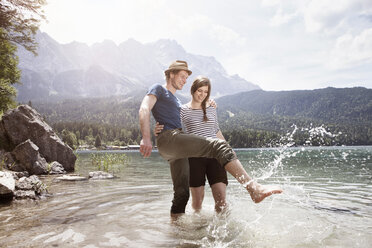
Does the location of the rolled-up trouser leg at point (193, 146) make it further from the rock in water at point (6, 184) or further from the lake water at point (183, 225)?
the rock in water at point (6, 184)

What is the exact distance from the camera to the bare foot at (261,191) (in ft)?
12.8

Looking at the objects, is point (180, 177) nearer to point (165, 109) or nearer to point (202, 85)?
point (165, 109)

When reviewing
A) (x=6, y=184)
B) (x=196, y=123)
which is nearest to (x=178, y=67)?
(x=196, y=123)

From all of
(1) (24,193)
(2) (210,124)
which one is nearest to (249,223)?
(2) (210,124)

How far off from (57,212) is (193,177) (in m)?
3.43

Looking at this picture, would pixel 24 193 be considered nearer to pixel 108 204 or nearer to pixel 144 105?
pixel 108 204

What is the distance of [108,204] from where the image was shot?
7.48 metres

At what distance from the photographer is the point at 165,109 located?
4.88m

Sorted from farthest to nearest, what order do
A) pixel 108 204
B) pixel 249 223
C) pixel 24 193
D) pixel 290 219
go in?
1. pixel 24 193
2. pixel 108 204
3. pixel 290 219
4. pixel 249 223

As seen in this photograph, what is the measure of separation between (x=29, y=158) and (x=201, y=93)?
50.0 ft

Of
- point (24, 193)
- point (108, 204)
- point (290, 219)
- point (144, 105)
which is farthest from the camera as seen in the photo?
point (24, 193)

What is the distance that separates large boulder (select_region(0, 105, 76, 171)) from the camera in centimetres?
1877

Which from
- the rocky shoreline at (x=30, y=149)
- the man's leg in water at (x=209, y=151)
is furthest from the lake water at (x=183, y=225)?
the rocky shoreline at (x=30, y=149)

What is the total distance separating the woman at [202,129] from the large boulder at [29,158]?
14.4m
